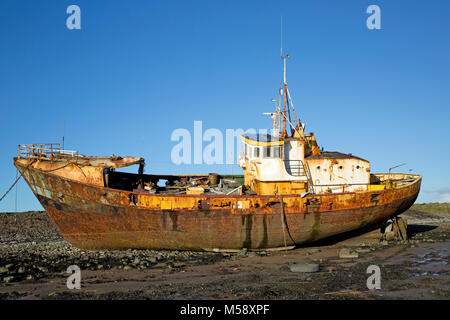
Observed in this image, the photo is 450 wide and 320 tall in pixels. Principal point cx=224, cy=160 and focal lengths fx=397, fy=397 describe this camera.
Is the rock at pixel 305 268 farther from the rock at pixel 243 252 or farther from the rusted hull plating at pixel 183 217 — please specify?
the rusted hull plating at pixel 183 217

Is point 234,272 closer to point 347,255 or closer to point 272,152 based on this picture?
point 347,255

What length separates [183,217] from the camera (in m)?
15.8

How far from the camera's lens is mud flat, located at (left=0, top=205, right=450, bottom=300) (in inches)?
383

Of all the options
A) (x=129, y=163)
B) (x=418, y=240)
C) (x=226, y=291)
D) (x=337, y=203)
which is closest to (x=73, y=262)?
A: (x=129, y=163)

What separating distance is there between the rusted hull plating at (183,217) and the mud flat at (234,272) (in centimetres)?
53

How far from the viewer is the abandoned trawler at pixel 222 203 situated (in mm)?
15812

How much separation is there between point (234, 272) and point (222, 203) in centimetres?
386

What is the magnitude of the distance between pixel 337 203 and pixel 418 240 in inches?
192

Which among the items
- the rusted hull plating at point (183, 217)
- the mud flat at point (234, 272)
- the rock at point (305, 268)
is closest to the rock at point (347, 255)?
the mud flat at point (234, 272)

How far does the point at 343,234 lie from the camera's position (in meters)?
17.3

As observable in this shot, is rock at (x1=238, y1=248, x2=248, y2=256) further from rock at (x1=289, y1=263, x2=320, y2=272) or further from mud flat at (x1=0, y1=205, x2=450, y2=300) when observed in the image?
rock at (x1=289, y1=263, x2=320, y2=272)

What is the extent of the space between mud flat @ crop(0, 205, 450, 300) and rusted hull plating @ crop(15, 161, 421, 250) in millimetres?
534

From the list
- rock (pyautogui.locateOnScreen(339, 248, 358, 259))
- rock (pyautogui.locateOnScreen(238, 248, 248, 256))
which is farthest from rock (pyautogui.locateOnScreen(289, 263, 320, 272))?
rock (pyautogui.locateOnScreen(238, 248, 248, 256))
